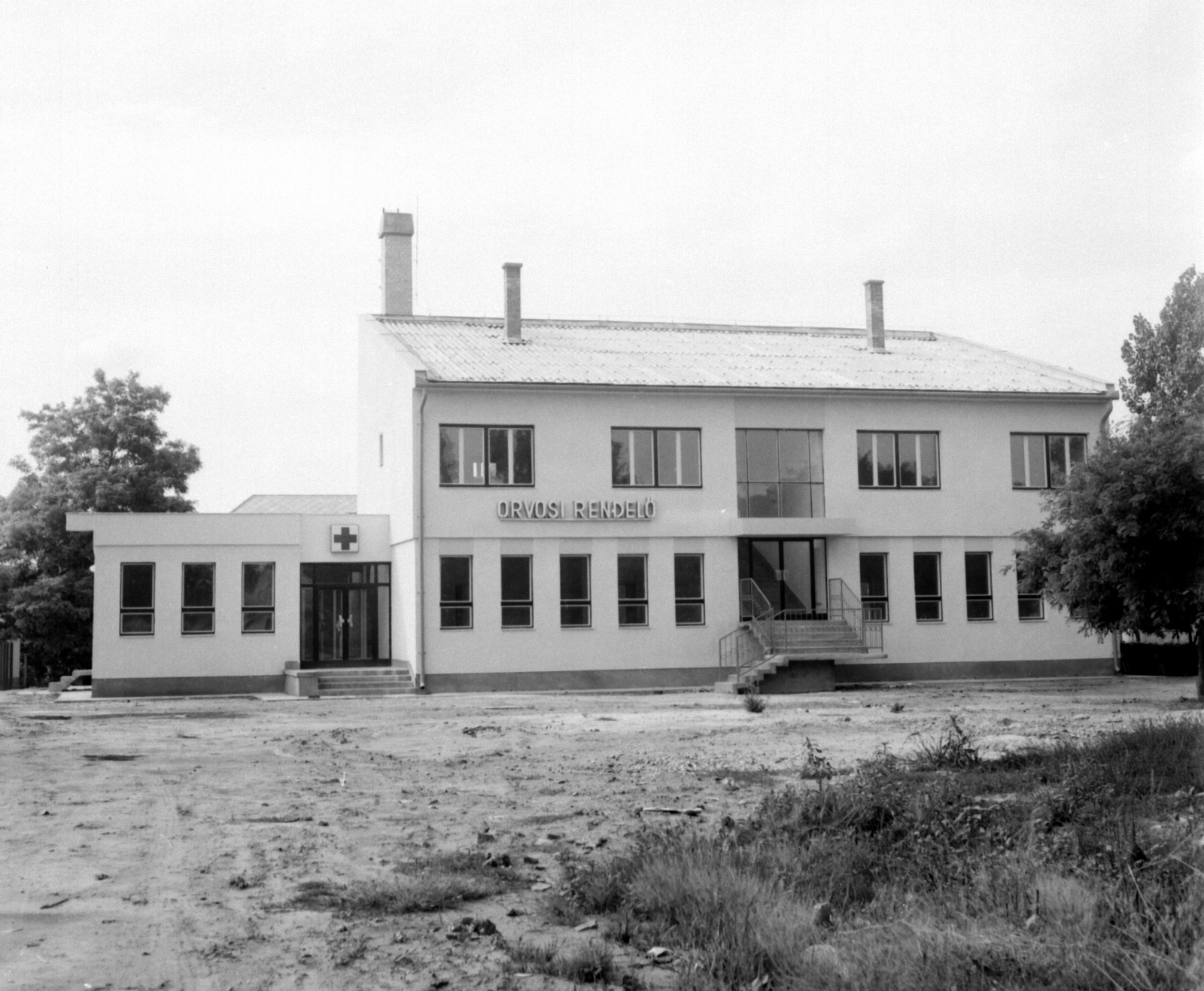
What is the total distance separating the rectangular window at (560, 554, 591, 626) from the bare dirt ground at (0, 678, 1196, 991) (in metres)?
5.21

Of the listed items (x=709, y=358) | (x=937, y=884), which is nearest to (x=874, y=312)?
(x=709, y=358)

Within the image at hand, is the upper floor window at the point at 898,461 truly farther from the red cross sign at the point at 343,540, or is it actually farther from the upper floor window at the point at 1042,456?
the red cross sign at the point at 343,540

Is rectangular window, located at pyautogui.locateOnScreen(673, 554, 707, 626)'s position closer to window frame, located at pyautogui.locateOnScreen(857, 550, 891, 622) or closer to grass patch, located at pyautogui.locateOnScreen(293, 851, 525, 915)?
window frame, located at pyautogui.locateOnScreen(857, 550, 891, 622)

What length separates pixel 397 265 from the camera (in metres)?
39.7

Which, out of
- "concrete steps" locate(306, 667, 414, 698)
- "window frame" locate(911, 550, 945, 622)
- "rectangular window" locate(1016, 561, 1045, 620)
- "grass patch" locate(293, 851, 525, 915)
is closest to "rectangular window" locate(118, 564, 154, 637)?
"concrete steps" locate(306, 667, 414, 698)

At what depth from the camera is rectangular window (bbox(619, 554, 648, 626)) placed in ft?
105

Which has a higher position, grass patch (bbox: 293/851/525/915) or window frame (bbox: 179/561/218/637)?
window frame (bbox: 179/561/218/637)

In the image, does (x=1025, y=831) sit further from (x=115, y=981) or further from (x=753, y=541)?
(x=753, y=541)

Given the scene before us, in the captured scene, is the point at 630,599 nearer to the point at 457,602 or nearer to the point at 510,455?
the point at 457,602

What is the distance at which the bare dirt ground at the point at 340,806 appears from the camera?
23.5ft

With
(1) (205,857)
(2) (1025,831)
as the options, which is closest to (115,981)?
(1) (205,857)

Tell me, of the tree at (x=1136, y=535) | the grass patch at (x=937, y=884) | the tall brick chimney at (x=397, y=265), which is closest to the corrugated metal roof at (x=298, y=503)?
the tall brick chimney at (x=397, y=265)

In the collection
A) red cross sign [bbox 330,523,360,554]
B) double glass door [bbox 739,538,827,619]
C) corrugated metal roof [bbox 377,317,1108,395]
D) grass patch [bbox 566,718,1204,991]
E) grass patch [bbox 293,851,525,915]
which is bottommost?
grass patch [bbox 293,851,525,915]

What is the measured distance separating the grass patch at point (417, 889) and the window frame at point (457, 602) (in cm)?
2155
